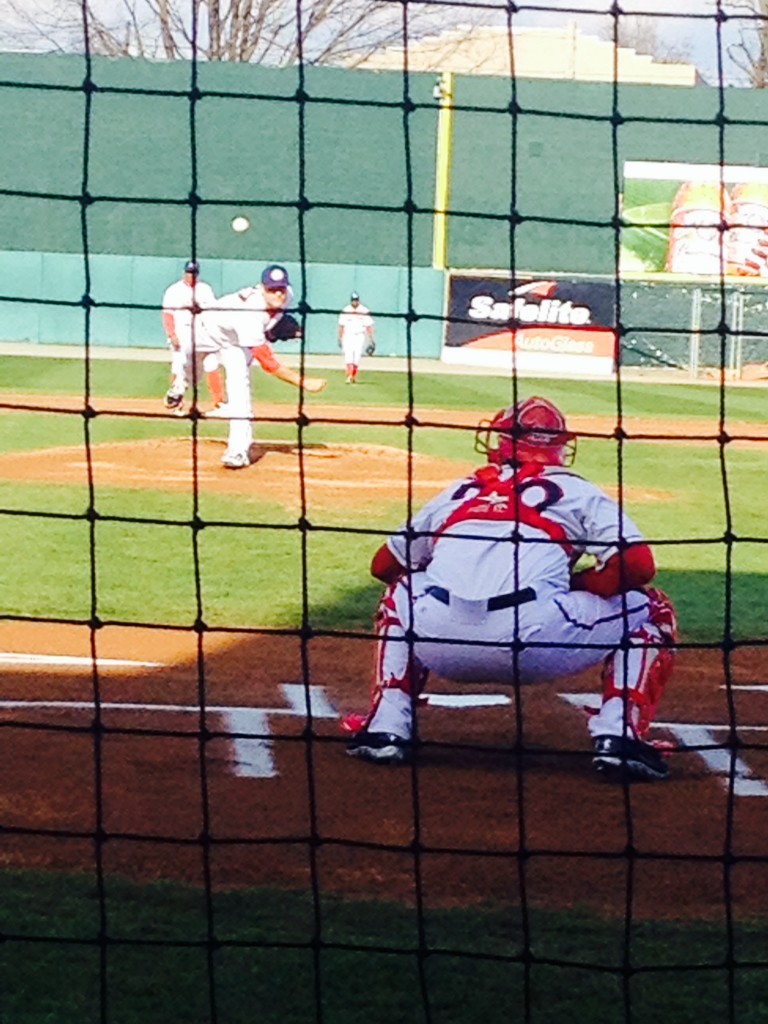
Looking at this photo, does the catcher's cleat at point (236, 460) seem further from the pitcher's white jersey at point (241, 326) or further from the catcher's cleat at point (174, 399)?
the catcher's cleat at point (174, 399)

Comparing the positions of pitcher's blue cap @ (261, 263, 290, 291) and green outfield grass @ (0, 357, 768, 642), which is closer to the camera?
green outfield grass @ (0, 357, 768, 642)

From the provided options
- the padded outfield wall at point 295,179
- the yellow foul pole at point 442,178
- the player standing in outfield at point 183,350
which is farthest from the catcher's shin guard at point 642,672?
the yellow foul pole at point 442,178

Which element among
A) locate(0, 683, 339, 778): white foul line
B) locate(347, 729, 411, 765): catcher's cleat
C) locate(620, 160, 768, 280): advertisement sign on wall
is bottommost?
locate(0, 683, 339, 778): white foul line

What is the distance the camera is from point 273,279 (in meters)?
14.4

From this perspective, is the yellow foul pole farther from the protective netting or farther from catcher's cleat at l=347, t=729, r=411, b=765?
catcher's cleat at l=347, t=729, r=411, b=765

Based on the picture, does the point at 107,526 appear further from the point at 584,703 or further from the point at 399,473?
the point at 584,703

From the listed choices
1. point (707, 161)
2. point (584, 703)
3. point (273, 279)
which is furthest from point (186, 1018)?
point (707, 161)

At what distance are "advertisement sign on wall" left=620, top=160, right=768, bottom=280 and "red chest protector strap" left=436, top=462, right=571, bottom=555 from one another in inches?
1151

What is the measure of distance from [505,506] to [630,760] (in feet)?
2.84

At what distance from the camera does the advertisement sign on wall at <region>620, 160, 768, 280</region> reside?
35.2m

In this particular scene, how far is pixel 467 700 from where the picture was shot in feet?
24.3

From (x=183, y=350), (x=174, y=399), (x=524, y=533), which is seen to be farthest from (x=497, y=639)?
(x=174, y=399)

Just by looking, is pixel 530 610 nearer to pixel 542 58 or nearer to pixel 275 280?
pixel 275 280

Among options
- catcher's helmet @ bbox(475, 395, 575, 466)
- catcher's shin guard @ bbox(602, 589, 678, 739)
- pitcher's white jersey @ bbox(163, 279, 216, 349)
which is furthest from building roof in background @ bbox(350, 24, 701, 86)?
catcher's shin guard @ bbox(602, 589, 678, 739)
